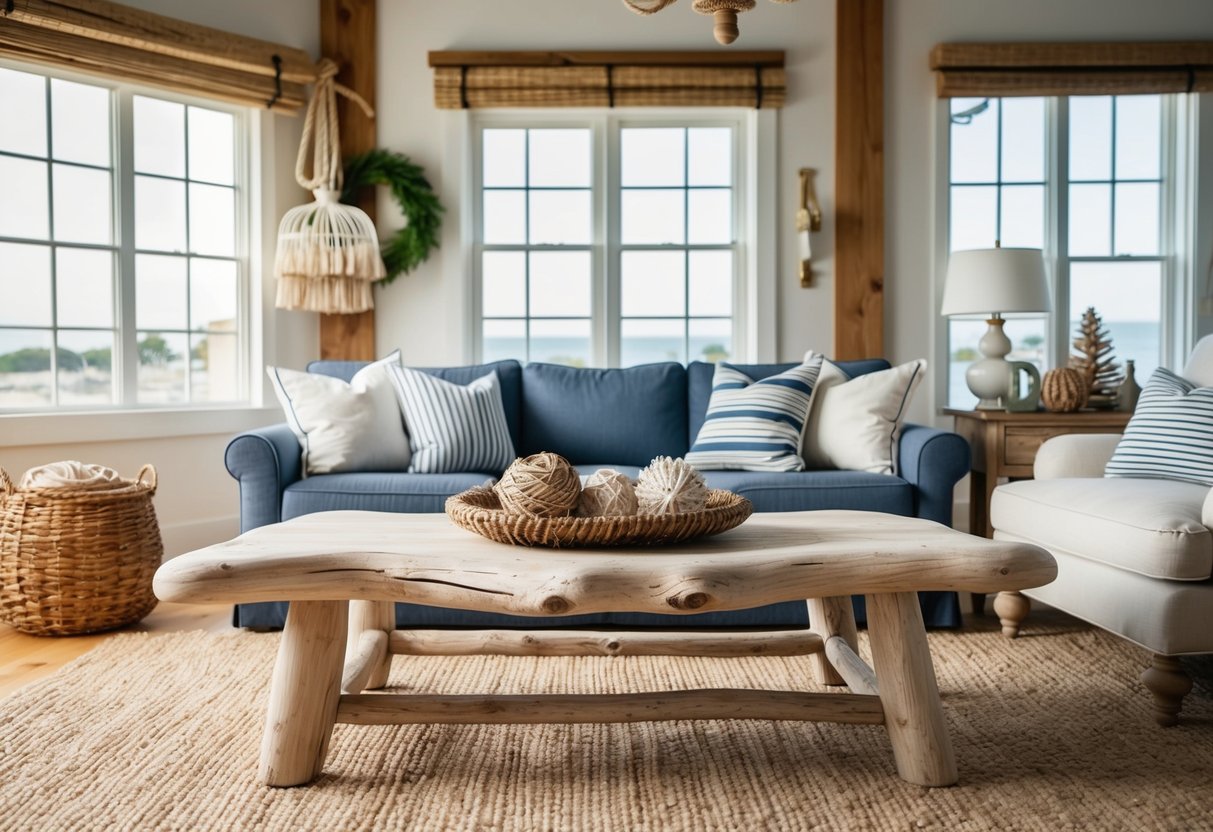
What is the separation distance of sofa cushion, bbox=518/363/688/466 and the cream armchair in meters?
1.27

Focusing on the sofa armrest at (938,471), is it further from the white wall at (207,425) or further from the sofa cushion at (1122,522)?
the white wall at (207,425)

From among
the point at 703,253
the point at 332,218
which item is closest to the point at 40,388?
the point at 332,218

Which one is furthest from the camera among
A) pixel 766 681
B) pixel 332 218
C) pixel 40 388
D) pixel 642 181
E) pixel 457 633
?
pixel 642 181

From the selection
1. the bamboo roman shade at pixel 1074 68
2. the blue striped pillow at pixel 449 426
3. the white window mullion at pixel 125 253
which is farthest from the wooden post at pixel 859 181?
the white window mullion at pixel 125 253

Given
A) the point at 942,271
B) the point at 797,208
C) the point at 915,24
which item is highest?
the point at 915,24

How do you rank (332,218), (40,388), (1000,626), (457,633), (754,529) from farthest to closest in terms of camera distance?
(332,218), (40,388), (1000,626), (457,633), (754,529)

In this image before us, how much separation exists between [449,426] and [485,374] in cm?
42

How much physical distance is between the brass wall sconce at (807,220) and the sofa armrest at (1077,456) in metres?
1.60

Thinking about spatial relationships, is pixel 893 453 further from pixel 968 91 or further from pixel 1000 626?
pixel 968 91

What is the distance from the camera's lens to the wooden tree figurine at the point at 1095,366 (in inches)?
149

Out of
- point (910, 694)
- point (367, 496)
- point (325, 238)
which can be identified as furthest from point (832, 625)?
point (325, 238)

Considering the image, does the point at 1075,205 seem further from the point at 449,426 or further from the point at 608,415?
the point at 449,426

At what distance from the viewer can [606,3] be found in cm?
439

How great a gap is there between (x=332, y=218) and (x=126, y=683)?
7.55ft
